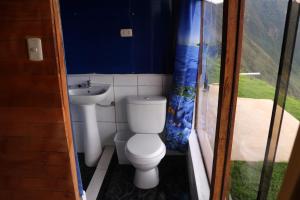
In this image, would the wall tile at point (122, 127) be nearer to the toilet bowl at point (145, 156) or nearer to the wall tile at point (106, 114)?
the wall tile at point (106, 114)

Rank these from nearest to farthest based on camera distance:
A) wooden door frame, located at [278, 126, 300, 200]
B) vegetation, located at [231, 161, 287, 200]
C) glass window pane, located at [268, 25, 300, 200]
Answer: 1. wooden door frame, located at [278, 126, 300, 200]
2. glass window pane, located at [268, 25, 300, 200]
3. vegetation, located at [231, 161, 287, 200]

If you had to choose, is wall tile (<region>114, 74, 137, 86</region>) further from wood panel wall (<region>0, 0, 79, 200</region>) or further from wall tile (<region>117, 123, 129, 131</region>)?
wood panel wall (<region>0, 0, 79, 200</region>)

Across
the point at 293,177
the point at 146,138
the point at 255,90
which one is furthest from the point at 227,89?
the point at 146,138

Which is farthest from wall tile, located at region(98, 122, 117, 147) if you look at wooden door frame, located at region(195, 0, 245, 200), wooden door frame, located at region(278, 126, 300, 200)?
wooden door frame, located at region(278, 126, 300, 200)

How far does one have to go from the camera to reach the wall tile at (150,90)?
8.42ft

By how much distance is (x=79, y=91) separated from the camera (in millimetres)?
2498

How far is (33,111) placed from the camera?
1.20 metres

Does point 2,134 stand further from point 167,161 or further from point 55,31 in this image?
point 167,161

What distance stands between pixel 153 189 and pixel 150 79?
114 cm

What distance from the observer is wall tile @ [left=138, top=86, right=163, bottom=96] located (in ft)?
8.42

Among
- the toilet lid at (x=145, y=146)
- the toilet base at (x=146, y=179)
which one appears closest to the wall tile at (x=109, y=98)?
the toilet lid at (x=145, y=146)

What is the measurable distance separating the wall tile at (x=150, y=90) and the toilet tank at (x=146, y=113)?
0.26 feet

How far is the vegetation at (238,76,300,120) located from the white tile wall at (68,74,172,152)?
1318 millimetres

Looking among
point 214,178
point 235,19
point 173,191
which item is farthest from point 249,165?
point 173,191
